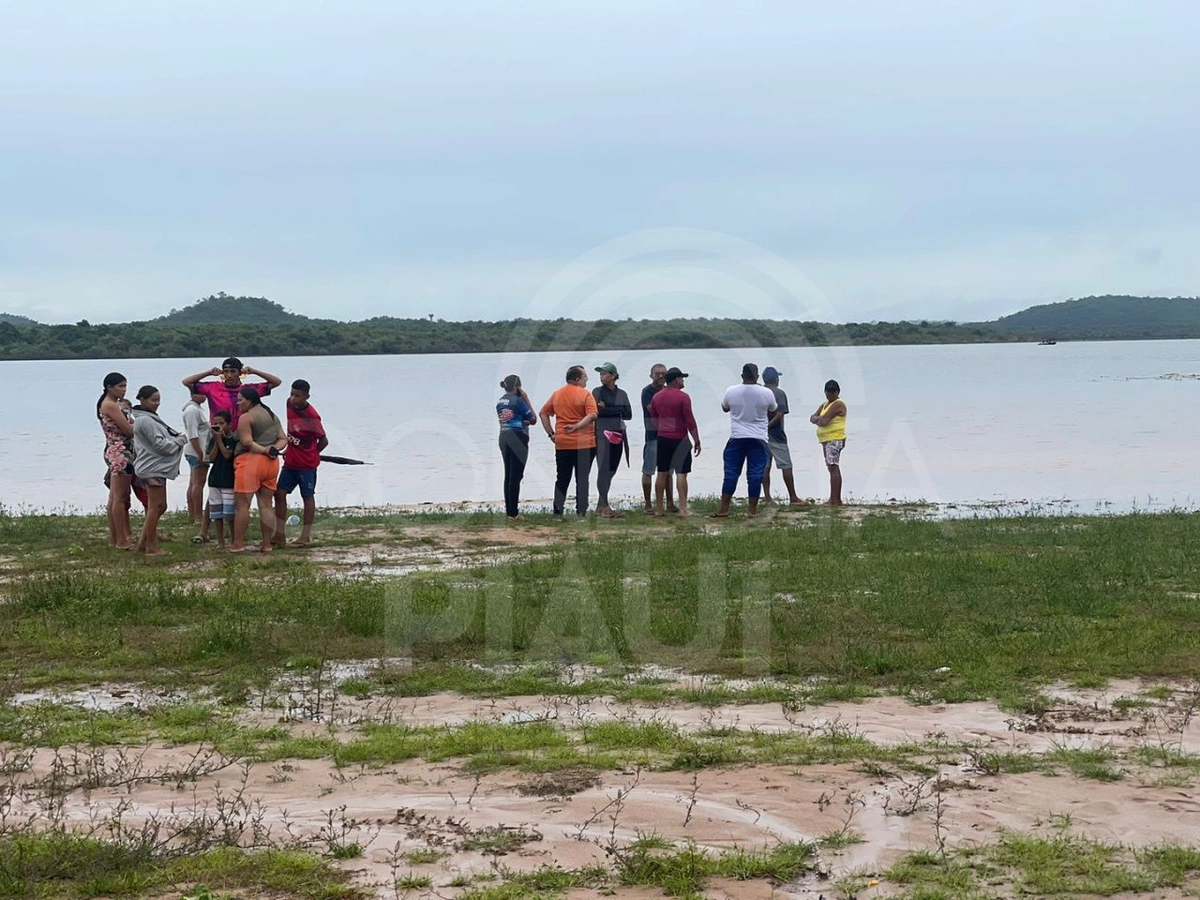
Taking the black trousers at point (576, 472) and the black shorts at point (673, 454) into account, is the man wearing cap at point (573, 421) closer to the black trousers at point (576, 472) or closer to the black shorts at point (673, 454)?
the black trousers at point (576, 472)

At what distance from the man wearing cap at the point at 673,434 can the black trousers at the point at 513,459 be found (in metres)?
1.69

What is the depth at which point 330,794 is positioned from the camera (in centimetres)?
597

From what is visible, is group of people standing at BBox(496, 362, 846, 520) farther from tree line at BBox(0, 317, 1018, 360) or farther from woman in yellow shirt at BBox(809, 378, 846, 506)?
tree line at BBox(0, 317, 1018, 360)

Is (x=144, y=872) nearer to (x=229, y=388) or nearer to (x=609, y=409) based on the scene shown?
(x=229, y=388)

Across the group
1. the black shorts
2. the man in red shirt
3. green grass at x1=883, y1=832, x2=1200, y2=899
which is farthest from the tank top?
green grass at x1=883, y1=832, x2=1200, y2=899

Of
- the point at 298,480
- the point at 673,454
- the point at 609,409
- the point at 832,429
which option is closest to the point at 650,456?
the point at 673,454

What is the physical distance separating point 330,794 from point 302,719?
4.57ft

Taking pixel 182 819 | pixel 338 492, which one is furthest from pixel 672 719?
pixel 338 492

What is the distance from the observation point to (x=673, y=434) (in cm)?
1652

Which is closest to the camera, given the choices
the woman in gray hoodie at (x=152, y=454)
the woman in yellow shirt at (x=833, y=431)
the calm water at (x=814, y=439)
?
the woman in gray hoodie at (x=152, y=454)

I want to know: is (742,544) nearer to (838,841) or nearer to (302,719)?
(302,719)

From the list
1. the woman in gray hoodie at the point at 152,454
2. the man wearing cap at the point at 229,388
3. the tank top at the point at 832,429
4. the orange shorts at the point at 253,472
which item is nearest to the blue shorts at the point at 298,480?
the orange shorts at the point at 253,472

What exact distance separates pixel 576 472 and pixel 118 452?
18.3 ft

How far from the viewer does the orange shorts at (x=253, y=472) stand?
42.9 feet
